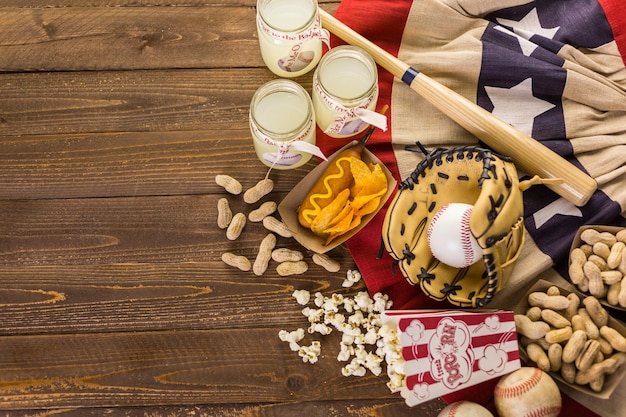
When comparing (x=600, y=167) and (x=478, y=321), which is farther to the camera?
(x=600, y=167)

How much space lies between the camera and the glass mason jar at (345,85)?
1030 millimetres

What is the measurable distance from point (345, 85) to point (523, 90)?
348 millimetres

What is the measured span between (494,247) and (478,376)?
0.23 meters

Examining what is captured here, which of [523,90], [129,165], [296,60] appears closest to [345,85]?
[296,60]

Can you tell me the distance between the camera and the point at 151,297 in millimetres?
1108

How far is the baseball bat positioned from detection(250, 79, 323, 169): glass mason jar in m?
0.18

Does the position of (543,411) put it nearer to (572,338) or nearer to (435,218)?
(572,338)

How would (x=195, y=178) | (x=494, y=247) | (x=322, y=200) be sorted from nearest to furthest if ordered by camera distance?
(x=494, y=247) < (x=322, y=200) < (x=195, y=178)

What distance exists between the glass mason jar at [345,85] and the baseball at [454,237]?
8.3 inches

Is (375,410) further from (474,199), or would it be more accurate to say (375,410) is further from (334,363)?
(474,199)

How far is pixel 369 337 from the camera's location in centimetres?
107

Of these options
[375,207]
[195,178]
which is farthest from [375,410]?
[195,178]

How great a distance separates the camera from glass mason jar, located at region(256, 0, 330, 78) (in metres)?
1.04

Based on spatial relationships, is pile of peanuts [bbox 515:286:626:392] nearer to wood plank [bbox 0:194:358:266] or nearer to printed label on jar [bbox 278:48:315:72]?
wood plank [bbox 0:194:358:266]
